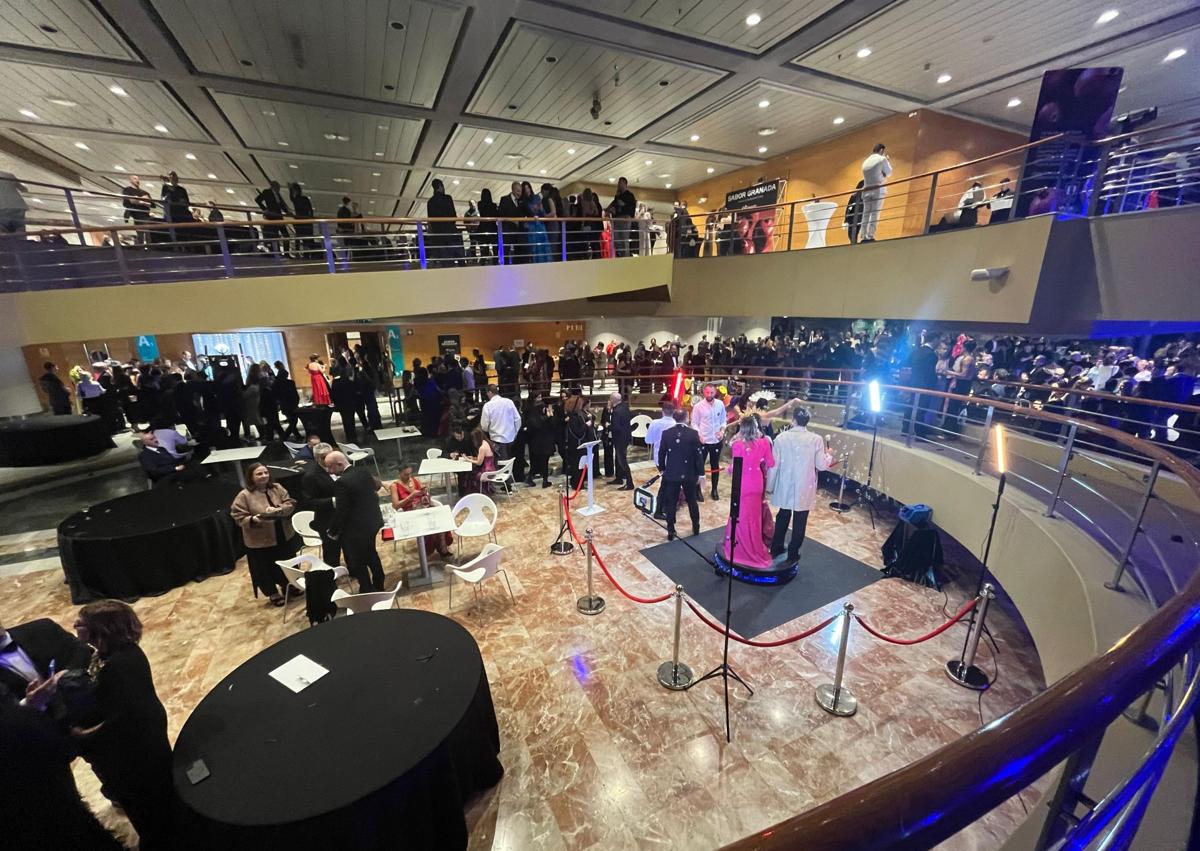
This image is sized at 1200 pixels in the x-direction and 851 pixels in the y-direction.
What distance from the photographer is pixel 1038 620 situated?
3.92 meters

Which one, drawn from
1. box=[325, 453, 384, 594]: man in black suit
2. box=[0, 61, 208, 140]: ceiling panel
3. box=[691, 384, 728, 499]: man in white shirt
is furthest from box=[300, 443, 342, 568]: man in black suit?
box=[0, 61, 208, 140]: ceiling panel

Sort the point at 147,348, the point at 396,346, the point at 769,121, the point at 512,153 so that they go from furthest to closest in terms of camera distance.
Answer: the point at 396,346 → the point at 147,348 → the point at 512,153 → the point at 769,121

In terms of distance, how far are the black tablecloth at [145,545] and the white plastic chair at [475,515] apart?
2.90m

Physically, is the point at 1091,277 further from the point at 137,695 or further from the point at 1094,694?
the point at 137,695

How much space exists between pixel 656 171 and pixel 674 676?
629 inches

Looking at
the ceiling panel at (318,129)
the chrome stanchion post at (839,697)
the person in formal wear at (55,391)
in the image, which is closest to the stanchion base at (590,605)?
the chrome stanchion post at (839,697)

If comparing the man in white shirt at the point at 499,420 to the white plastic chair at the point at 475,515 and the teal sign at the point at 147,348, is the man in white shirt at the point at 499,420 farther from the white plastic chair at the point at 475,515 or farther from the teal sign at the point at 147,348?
the teal sign at the point at 147,348

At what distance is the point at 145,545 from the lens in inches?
216

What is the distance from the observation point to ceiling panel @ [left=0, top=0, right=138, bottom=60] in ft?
21.7

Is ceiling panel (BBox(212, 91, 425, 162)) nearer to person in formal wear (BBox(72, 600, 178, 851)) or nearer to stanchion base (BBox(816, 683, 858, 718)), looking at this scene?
person in formal wear (BBox(72, 600, 178, 851))

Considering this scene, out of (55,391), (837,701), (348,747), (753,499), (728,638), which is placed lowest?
(837,701)

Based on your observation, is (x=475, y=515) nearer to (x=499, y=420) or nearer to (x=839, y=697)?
(x=499, y=420)

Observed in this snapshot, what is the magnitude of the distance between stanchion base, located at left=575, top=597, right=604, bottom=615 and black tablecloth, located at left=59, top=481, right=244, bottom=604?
448 centimetres

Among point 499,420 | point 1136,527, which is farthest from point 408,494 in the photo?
point 1136,527
